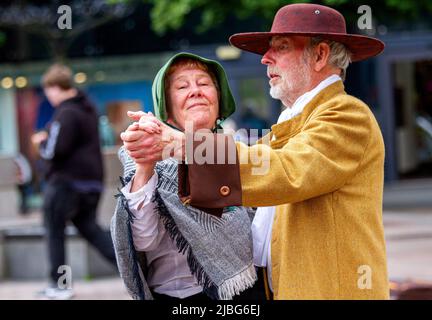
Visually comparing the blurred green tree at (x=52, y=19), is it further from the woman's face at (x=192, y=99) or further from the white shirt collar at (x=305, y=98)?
the white shirt collar at (x=305, y=98)

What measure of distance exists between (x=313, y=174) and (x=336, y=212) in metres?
0.20

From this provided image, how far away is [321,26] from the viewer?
276 centimetres

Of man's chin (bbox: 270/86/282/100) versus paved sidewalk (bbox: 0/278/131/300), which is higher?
man's chin (bbox: 270/86/282/100)

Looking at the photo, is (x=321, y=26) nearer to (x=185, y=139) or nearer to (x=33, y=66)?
(x=185, y=139)

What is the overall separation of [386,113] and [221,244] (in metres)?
15.9

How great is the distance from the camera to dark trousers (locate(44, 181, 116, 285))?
7508 millimetres

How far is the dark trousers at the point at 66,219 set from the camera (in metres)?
7.51

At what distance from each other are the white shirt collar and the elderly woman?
0.26m

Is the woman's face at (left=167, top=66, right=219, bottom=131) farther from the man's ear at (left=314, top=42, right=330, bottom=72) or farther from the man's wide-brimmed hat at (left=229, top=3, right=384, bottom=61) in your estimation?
the man's ear at (left=314, top=42, right=330, bottom=72)

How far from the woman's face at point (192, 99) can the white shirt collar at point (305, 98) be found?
238 mm

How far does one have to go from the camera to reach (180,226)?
9.29 ft

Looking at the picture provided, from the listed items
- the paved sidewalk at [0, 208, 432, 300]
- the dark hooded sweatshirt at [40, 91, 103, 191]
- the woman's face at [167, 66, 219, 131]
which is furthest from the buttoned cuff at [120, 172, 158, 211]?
the dark hooded sweatshirt at [40, 91, 103, 191]

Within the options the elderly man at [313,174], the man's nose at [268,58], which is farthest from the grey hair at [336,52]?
the man's nose at [268,58]
